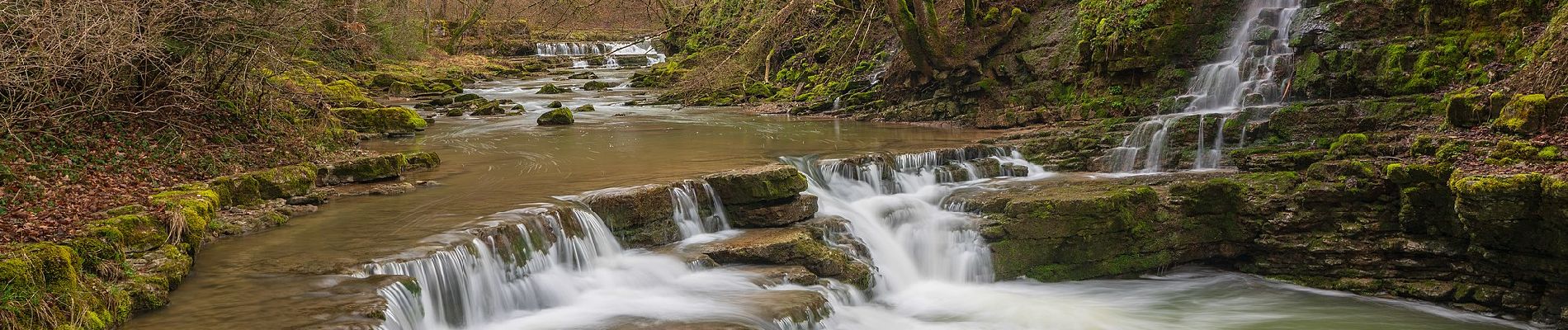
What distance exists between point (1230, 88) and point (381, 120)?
1390 cm

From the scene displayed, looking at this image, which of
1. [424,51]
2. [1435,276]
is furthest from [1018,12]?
[424,51]

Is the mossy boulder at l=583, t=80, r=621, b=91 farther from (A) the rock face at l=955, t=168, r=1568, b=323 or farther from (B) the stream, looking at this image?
(A) the rock face at l=955, t=168, r=1568, b=323

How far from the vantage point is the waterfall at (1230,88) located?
504 inches

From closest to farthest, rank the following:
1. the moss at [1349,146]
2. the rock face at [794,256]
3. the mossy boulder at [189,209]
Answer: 1. the mossy boulder at [189,209]
2. the rock face at [794,256]
3. the moss at [1349,146]

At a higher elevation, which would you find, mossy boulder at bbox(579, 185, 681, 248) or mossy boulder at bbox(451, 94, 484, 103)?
mossy boulder at bbox(451, 94, 484, 103)

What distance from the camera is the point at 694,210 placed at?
9828 millimetres

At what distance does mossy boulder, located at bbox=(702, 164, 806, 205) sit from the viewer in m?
9.80

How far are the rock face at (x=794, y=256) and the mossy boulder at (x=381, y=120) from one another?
9.75 metres

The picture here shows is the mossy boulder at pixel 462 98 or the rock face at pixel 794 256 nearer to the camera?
the rock face at pixel 794 256

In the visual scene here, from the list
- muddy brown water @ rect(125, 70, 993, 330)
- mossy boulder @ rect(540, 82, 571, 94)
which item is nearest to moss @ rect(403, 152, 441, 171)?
muddy brown water @ rect(125, 70, 993, 330)

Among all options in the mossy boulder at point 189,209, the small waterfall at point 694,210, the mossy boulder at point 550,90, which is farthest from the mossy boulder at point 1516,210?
the mossy boulder at point 550,90

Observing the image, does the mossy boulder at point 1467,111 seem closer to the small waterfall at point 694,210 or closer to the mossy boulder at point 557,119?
the small waterfall at point 694,210

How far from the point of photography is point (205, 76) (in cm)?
1003

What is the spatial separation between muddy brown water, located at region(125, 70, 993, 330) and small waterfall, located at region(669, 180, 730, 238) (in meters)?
0.56
